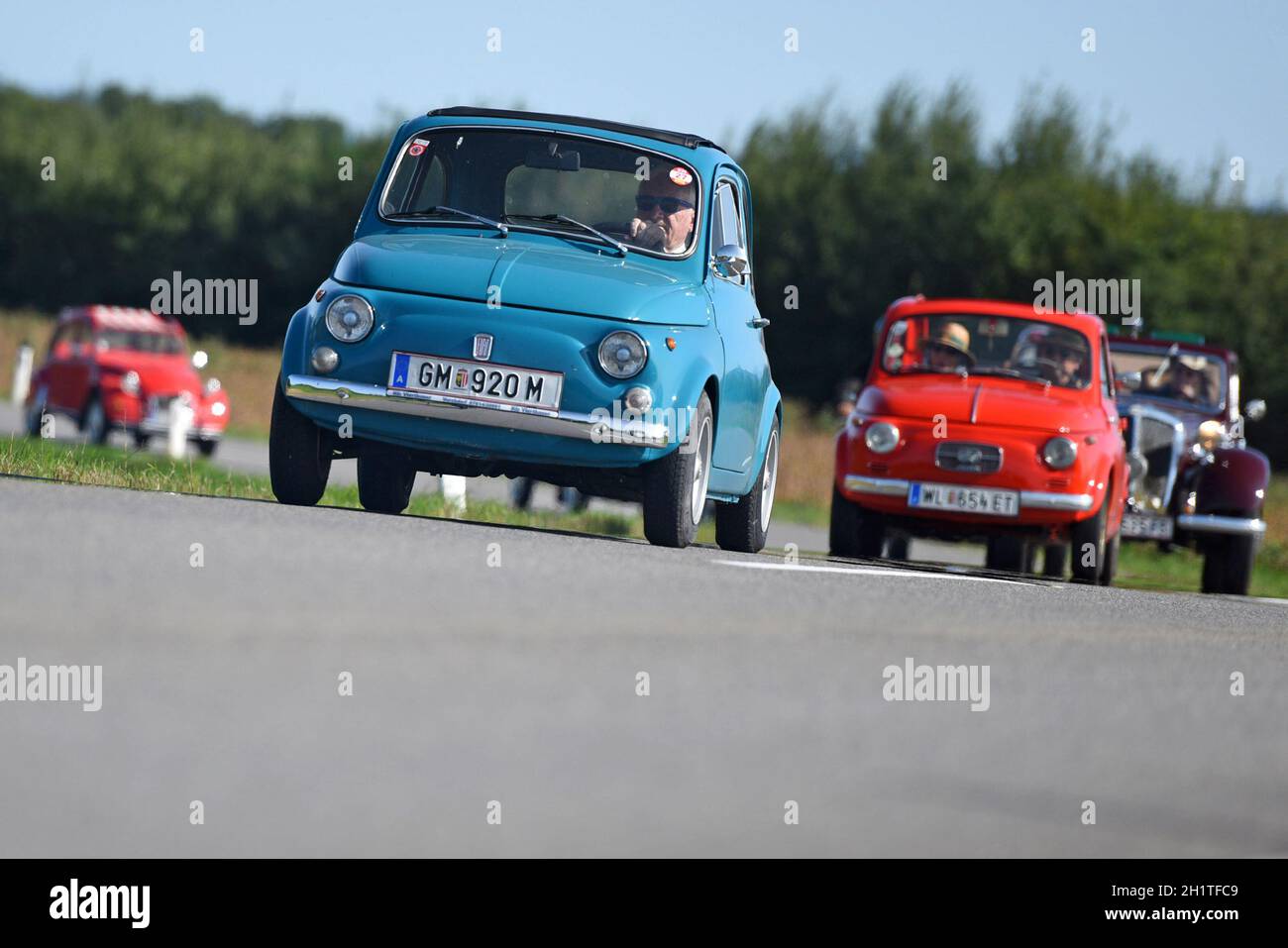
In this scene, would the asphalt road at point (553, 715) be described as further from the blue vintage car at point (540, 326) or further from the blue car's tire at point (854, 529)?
the blue car's tire at point (854, 529)

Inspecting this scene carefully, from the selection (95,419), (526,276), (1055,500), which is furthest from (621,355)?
(95,419)

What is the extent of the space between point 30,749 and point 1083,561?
9.99 m

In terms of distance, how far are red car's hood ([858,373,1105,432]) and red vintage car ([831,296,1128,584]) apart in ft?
0.03

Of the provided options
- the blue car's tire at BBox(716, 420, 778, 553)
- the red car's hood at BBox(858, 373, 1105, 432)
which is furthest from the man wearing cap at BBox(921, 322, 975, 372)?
the blue car's tire at BBox(716, 420, 778, 553)

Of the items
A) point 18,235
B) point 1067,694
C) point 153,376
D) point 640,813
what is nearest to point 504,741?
point 640,813

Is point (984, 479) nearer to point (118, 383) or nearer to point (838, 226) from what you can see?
point (118, 383)

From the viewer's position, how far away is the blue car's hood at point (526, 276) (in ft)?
31.3

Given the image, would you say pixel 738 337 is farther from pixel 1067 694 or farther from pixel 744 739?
pixel 744 739

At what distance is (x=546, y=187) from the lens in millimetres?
10883

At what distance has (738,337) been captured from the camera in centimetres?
1084

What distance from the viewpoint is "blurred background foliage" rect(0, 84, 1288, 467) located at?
161 ft

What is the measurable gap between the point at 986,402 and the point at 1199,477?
3390 millimetres

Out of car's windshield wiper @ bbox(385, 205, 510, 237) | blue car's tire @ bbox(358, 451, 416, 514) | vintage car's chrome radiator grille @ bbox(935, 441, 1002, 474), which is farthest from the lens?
vintage car's chrome radiator grille @ bbox(935, 441, 1002, 474)

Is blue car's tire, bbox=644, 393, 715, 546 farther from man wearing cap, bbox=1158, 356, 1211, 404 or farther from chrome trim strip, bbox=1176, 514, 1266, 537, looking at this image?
man wearing cap, bbox=1158, 356, 1211, 404
